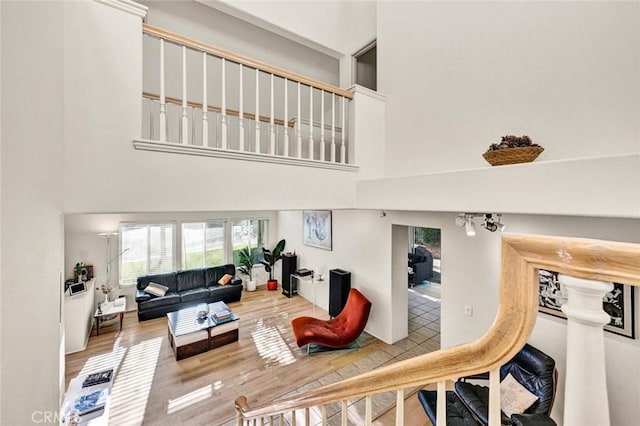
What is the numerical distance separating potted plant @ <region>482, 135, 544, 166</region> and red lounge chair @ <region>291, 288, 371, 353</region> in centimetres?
292

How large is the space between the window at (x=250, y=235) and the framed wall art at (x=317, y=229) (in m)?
1.77

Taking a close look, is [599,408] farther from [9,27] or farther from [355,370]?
[355,370]

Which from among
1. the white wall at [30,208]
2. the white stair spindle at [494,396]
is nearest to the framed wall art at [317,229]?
the white wall at [30,208]

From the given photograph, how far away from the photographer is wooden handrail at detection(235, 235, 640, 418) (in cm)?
36

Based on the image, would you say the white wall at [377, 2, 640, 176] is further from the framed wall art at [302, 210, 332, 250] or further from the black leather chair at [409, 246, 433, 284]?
the black leather chair at [409, 246, 433, 284]

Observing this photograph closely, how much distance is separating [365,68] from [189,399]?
5.59 metres

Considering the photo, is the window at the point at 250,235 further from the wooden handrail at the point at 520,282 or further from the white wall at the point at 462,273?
the wooden handrail at the point at 520,282

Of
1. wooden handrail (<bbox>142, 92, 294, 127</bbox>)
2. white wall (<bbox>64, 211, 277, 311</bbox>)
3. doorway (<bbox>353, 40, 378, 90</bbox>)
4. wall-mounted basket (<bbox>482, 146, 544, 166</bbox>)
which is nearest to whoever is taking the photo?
wall-mounted basket (<bbox>482, 146, 544, 166</bbox>)

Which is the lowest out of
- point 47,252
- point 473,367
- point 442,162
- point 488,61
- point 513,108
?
point 473,367

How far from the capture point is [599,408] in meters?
0.39

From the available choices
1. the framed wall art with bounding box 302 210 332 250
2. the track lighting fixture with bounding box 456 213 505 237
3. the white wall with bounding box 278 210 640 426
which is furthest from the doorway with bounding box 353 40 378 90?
the track lighting fixture with bounding box 456 213 505 237

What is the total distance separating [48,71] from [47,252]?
37.1 inches

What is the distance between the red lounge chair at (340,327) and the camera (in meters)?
3.97

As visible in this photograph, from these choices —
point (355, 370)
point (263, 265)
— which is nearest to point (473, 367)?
point (355, 370)
